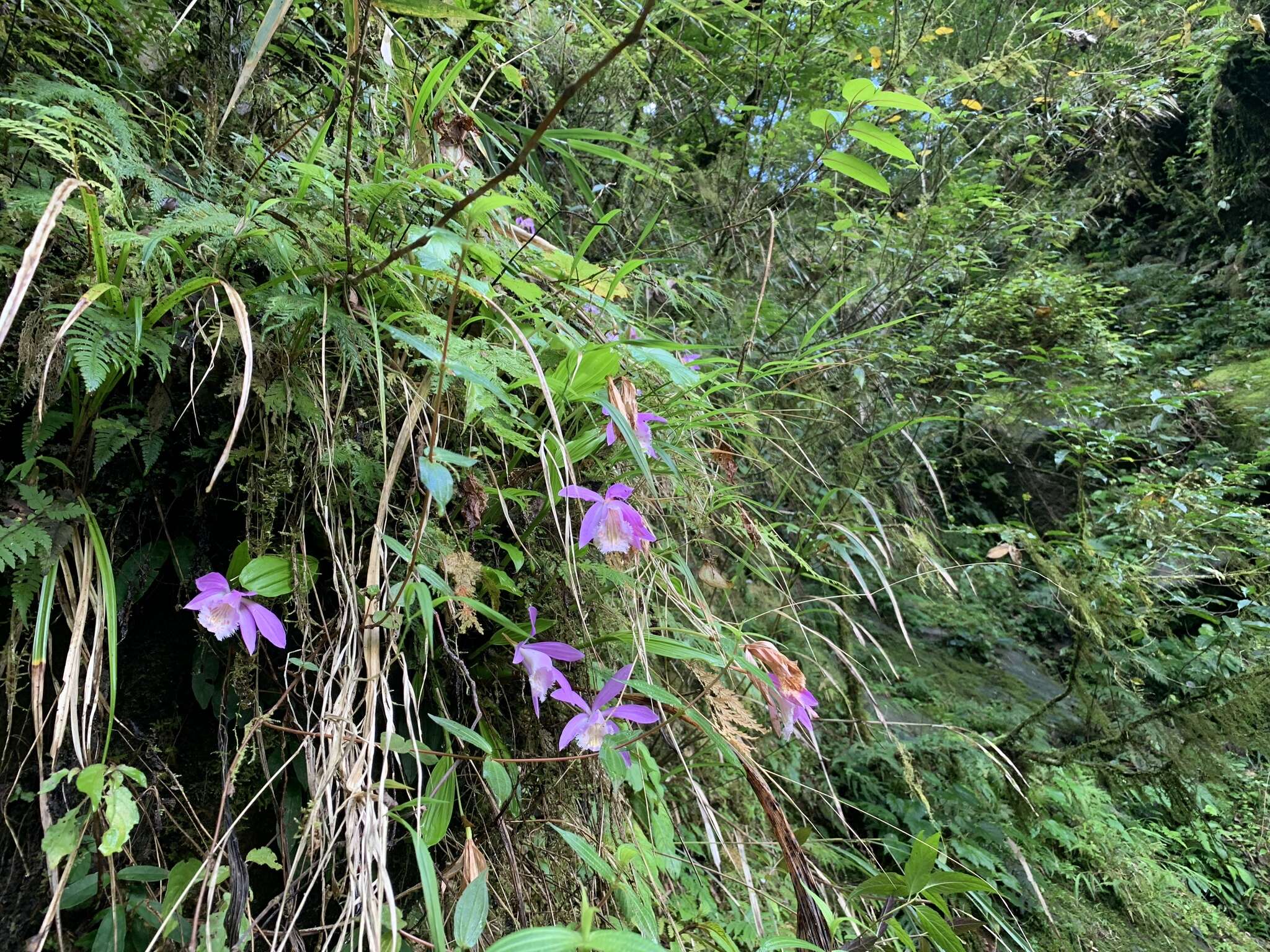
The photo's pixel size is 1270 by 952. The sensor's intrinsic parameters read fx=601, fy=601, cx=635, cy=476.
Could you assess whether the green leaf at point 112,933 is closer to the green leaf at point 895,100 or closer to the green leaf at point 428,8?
the green leaf at point 428,8

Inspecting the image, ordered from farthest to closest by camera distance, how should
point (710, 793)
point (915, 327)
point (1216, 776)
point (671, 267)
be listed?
point (915, 327)
point (671, 267)
point (1216, 776)
point (710, 793)

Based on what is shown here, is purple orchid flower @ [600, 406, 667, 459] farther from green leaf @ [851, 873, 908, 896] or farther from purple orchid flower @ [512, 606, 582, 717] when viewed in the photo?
green leaf @ [851, 873, 908, 896]

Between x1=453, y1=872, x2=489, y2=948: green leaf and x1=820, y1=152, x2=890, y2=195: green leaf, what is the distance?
1.12m

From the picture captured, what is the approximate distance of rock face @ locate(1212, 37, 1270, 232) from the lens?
5246 mm

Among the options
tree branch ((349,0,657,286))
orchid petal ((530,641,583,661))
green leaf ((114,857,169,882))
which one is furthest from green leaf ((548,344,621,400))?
green leaf ((114,857,169,882))

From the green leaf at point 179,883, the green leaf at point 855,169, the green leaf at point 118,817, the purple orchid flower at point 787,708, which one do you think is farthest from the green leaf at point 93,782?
the green leaf at point 855,169

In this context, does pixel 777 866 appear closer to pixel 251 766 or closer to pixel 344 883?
pixel 344 883

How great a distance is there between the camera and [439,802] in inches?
27.7

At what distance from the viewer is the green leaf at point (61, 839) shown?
572 mm

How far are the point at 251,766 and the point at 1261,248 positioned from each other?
327 inches

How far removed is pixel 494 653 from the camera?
92 centimetres

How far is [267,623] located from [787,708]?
740 mm

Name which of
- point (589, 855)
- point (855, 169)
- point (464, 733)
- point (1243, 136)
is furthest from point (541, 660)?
point (1243, 136)

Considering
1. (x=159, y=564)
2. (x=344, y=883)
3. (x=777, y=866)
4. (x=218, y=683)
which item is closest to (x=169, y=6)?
(x=159, y=564)
